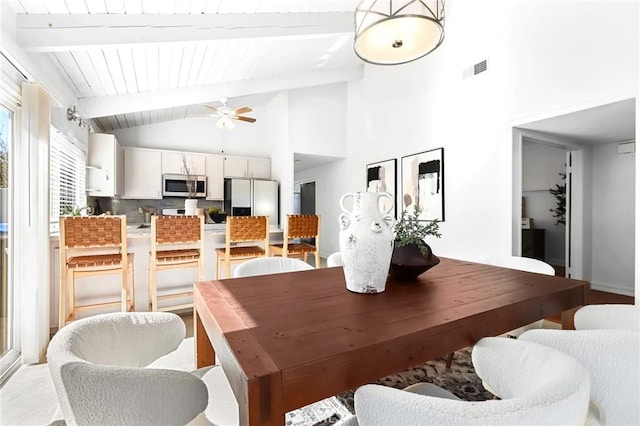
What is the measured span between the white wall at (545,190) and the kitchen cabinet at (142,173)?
6.74 m

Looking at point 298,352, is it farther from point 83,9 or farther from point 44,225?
point 83,9

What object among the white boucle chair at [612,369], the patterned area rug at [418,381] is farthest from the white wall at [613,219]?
the white boucle chair at [612,369]

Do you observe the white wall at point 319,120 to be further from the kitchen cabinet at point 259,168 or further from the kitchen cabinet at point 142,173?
the kitchen cabinet at point 142,173

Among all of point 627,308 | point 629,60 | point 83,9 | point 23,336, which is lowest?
point 23,336

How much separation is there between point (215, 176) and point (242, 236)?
3.29 metres

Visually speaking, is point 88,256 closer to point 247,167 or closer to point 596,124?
point 247,167

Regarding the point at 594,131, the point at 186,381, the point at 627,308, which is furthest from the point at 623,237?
the point at 186,381

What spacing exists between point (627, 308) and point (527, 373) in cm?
82

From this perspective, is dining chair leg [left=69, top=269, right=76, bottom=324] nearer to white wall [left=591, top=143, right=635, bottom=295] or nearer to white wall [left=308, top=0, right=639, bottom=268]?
white wall [left=308, top=0, right=639, bottom=268]

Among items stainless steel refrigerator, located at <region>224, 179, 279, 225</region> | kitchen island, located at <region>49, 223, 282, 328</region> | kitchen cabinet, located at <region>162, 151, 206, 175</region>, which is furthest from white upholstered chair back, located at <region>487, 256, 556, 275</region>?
kitchen cabinet, located at <region>162, 151, 206, 175</region>

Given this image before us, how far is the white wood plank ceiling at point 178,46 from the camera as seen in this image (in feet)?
7.41

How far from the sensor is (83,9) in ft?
7.32

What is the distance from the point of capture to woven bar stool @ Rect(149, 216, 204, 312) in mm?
2732

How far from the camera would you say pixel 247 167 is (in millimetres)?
6223
